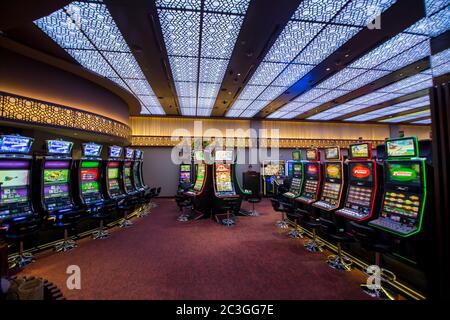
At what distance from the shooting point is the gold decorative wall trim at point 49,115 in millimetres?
3508

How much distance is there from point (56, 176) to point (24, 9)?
264 cm

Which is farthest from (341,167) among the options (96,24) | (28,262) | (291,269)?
(28,262)

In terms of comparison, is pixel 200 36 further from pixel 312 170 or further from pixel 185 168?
pixel 185 168

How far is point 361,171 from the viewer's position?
345 centimetres

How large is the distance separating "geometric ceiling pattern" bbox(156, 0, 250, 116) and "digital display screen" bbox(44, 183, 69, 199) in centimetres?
341

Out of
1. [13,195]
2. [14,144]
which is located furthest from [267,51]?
[13,195]

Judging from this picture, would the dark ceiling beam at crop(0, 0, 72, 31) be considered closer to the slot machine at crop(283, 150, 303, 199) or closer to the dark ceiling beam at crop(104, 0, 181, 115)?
the dark ceiling beam at crop(104, 0, 181, 115)

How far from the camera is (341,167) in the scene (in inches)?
155

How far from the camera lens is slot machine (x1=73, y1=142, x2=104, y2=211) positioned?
13.9 feet

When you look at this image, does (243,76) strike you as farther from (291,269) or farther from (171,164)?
(171,164)

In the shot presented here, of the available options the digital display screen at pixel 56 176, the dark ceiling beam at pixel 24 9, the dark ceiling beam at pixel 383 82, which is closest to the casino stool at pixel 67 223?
the digital display screen at pixel 56 176

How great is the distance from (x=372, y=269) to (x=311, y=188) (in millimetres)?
2028

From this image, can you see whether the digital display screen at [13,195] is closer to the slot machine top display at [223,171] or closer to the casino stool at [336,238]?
the slot machine top display at [223,171]

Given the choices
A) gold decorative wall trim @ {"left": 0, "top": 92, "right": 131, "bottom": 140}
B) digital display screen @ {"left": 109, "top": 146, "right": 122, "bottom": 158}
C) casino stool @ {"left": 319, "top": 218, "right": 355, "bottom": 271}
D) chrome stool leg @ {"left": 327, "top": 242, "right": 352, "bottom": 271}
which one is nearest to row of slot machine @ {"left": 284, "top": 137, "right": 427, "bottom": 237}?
casino stool @ {"left": 319, "top": 218, "right": 355, "bottom": 271}
